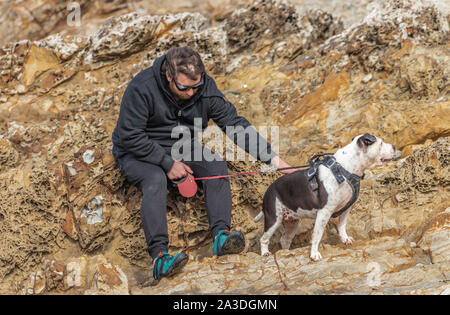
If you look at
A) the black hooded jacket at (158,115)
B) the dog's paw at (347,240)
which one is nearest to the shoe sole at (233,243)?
the black hooded jacket at (158,115)

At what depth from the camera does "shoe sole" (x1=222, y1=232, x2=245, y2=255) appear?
4.21 meters

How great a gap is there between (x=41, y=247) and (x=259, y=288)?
2.38m

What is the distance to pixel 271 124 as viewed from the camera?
769 cm

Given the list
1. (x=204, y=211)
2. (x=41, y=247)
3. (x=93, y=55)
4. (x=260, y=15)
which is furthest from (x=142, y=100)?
(x=260, y=15)

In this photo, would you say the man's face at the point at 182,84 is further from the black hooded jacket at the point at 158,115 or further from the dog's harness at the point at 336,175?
the dog's harness at the point at 336,175

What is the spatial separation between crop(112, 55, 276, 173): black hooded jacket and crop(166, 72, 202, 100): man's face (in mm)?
67

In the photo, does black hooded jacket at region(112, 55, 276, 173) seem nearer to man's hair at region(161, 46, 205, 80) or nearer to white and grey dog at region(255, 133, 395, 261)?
man's hair at region(161, 46, 205, 80)

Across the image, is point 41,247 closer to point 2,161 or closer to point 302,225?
point 2,161

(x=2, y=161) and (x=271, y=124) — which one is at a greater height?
(x=2, y=161)

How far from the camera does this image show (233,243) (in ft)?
13.9

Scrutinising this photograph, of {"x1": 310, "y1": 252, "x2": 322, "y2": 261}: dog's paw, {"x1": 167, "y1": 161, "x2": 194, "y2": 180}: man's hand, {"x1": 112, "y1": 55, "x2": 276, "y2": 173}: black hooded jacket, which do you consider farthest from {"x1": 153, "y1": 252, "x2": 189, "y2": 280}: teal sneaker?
{"x1": 310, "y1": 252, "x2": 322, "y2": 261}: dog's paw

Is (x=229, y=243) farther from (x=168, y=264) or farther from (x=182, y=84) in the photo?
(x=182, y=84)

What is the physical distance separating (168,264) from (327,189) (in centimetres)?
155

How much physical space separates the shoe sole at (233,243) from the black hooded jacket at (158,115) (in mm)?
947
